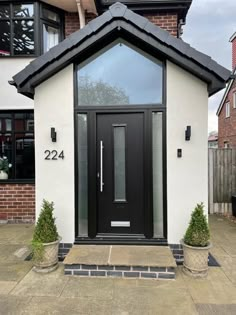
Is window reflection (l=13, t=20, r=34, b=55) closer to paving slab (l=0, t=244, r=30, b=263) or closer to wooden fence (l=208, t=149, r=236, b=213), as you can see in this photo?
paving slab (l=0, t=244, r=30, b=263)

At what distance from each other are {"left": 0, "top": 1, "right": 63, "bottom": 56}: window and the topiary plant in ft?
18.4

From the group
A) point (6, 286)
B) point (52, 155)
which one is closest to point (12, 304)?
point (6, 286)

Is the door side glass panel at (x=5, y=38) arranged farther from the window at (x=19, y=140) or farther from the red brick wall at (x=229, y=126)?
the red brick wall at (x=229, y=126)

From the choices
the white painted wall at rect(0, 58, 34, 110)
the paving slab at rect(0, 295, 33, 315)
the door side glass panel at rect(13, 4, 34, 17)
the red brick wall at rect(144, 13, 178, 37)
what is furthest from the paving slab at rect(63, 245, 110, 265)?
the door side glass panel at rect(13, 4, 34, 17)

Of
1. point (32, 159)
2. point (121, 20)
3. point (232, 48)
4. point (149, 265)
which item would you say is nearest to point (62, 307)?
point (149, 265)

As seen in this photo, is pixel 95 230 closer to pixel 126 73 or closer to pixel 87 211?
pixel 87 211

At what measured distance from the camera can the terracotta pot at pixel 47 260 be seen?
13.8ft

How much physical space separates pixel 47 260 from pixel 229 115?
574 inches

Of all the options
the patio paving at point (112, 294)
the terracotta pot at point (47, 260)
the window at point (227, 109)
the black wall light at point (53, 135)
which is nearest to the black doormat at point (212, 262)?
the patio paving at point (112, 294)

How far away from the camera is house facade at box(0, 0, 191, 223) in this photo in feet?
23.4

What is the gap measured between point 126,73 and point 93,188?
2.03 meters

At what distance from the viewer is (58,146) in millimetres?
4723

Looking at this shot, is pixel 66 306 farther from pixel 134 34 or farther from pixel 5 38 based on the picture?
pixel 5 38

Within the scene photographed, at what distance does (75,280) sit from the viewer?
158 inches
